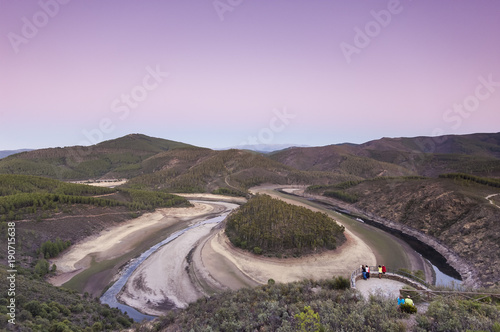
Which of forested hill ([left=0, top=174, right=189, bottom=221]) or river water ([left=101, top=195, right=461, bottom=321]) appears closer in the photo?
river water ([left=101, top=195, right=461, bottom=321])

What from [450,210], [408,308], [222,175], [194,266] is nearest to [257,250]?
[194,266]

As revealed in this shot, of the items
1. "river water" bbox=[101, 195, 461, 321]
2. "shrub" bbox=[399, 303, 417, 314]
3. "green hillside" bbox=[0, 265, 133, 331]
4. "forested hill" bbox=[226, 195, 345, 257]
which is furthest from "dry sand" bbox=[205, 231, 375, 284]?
"shrub" bbox=[399, 303, 417, 314]

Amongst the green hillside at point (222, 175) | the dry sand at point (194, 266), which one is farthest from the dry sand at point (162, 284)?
the green hillside at point (222, 175)

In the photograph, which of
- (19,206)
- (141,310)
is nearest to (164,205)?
(19,206)

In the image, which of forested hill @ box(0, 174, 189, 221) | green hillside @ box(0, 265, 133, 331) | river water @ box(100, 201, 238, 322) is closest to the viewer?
green hillside @ box(0, 265, 133, 331)

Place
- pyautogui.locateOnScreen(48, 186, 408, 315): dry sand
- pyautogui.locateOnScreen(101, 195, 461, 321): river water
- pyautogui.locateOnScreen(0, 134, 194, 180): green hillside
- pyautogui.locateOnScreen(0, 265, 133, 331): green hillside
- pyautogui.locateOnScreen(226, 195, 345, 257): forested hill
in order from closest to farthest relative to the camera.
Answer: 1. pyautogui.locateOnScreen(0, 265, 133, 331): green hillside
2. pyautogui.locateOnScreen(101, 195, 461, 321): river water
3. pyautogui.locateOnScreen(48, 186, 408, 315): dry sand
4. pyautogui.locateOnScreen(226, 195, 345, 257): forested hill
5. pyautogui.locateOnScreen(0, 134, 194, 180): green hillside

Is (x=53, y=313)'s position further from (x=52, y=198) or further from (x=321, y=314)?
(x=52, y=198)

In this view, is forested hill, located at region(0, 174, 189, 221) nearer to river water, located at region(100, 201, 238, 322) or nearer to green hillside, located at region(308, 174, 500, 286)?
river water, located at region(100, 201, 238, 322)

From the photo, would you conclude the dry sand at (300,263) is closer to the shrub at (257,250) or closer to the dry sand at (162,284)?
the shrub at (257,250)
